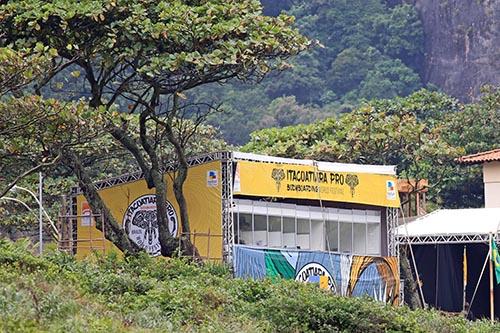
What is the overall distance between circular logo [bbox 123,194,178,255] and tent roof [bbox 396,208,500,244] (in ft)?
27.2

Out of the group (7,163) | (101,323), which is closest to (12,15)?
(7,163)

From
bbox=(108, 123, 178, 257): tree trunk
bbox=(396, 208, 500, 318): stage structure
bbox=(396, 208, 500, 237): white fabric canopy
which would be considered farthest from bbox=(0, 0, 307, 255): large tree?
bbox=(396, 208, 500, 318): stage structure

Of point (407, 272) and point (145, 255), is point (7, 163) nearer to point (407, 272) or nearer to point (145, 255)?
point (145, 255)

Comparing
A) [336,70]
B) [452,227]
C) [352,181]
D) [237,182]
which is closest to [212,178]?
[237,182]

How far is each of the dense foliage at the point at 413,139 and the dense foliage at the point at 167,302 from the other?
51.0 feet

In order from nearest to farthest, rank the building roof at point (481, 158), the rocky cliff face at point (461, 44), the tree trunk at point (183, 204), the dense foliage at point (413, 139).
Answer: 1. the tree trunk at point (183, 204)
2. the dense foliage at point (413, 139)
3. the building roof at point (481, 158)
4. the rocky cliff face at point (461, 44)

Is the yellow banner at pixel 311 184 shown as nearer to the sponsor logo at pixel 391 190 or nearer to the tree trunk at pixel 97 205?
the sponsor logo at pixel 391 190

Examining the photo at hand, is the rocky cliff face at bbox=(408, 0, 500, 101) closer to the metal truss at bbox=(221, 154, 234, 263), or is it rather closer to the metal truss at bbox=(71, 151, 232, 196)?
the metal truss at bbox=(71, 151, 232, 196)

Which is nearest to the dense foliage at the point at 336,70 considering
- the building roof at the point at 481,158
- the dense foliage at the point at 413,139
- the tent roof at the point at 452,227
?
the dense foliage at the point at 413,139

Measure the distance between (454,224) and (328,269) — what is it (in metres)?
5.07

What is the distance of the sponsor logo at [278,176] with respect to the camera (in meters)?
31.2

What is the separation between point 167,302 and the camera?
19938 millimetres

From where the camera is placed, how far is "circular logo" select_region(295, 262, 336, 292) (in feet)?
104

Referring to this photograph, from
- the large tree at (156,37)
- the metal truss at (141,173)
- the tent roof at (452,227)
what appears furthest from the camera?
the tent roof at (452,227)
